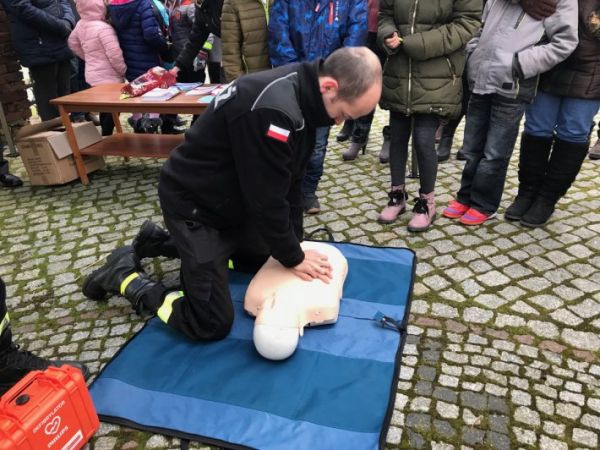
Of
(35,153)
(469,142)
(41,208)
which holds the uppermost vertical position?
(469,142)

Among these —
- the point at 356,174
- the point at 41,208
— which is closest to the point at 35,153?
the point at 41,208

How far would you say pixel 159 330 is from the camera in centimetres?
272

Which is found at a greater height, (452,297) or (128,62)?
(128,62)

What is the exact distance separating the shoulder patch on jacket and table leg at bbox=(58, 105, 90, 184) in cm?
333

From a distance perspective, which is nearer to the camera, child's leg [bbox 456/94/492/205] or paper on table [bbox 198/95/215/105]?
child's leg [bbox 456/94/492/205]

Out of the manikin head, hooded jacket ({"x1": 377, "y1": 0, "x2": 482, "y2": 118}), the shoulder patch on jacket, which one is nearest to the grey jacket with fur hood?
hooded jacket ({"x1": 377, "y1": 0, "x2": 482, "y2": 118})

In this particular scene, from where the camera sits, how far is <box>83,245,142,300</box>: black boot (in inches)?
115

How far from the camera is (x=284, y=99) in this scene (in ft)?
6.79

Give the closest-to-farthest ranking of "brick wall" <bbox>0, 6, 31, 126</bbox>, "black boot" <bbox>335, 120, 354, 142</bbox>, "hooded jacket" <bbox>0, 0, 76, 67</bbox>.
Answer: "hooded jacket" <bbox>0, 0, 76, 67</bbox> → "black boot" <bbox>335, 120, 354, 142</bbox> → "brick wall" <bbox>0, 6, 31, 126</bbox>

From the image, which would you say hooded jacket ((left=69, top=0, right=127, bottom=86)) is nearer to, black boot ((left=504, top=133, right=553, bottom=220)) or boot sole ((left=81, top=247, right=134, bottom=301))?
boot sole ((left=81, top=247, right=134, bottom=301))

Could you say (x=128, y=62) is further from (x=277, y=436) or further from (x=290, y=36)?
(x=277, y=436)

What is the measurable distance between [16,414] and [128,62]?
4490mm

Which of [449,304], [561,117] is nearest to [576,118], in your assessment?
[561,117]

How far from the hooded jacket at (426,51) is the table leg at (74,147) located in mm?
3092
